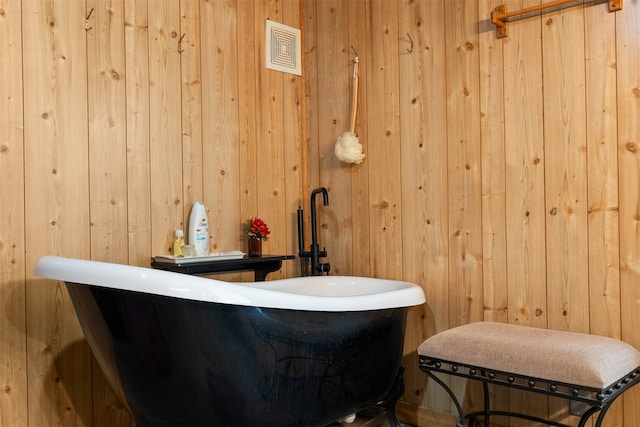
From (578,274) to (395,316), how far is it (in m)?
0.68

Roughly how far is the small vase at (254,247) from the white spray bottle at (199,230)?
0.77 feet

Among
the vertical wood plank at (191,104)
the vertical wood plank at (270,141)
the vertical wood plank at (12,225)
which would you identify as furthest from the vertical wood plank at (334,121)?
the vertical wood plank at (12,225)

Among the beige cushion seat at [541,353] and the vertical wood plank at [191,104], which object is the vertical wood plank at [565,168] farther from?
the vertical wood plank at [191,104]

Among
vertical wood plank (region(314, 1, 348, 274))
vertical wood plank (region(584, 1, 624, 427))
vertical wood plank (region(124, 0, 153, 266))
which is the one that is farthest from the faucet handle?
vertical wood plank (region(584, 1, 624, 427))

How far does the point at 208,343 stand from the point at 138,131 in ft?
3.58

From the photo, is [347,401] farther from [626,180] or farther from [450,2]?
[450,2]

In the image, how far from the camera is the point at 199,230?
93.4 inches

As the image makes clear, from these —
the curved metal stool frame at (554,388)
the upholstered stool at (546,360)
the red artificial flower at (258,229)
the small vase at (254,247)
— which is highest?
the red artificial flower at (258,229)

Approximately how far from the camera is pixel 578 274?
6.77 feet

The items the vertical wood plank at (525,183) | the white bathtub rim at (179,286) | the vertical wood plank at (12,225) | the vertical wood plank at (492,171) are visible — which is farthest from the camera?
the vertical wood plank at (492,171)

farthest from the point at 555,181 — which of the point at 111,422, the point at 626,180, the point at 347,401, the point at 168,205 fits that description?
the point at 111,422

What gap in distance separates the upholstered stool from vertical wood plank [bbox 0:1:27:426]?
138cm

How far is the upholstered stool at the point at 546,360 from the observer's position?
161 centimetres

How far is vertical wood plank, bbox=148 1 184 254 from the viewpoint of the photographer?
7.59 ft
